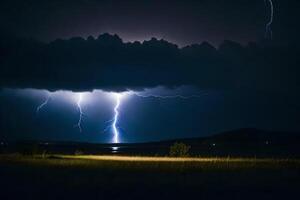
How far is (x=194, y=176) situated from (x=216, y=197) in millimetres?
10576

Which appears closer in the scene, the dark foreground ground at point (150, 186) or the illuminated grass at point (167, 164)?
the dark foreground ground at point (150, 186)

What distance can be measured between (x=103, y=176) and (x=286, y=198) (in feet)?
40.7

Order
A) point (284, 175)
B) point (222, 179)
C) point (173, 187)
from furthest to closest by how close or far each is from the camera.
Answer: point (284, 175)
point (222, 179)
point (173, 187)

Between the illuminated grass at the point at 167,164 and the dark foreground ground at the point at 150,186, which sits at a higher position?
the illuminated grass at the point at 167,164

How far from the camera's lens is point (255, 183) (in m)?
30.1

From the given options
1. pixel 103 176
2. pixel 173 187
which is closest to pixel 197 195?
pixel 173 187

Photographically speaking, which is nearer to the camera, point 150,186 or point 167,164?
point 150,186

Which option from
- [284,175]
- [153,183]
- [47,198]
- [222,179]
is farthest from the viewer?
[284,175]

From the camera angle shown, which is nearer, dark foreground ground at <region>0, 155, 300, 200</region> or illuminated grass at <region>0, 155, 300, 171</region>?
dark foreground ground at <region>0, 155, 300, 200</region>

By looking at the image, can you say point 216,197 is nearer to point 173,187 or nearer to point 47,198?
point 173,187

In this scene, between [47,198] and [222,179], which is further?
[222,179]

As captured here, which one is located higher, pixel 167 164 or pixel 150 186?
pixel 167 164

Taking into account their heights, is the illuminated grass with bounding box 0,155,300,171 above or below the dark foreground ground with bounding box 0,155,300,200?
above

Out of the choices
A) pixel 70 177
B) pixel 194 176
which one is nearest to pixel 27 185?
pixel 70 177
